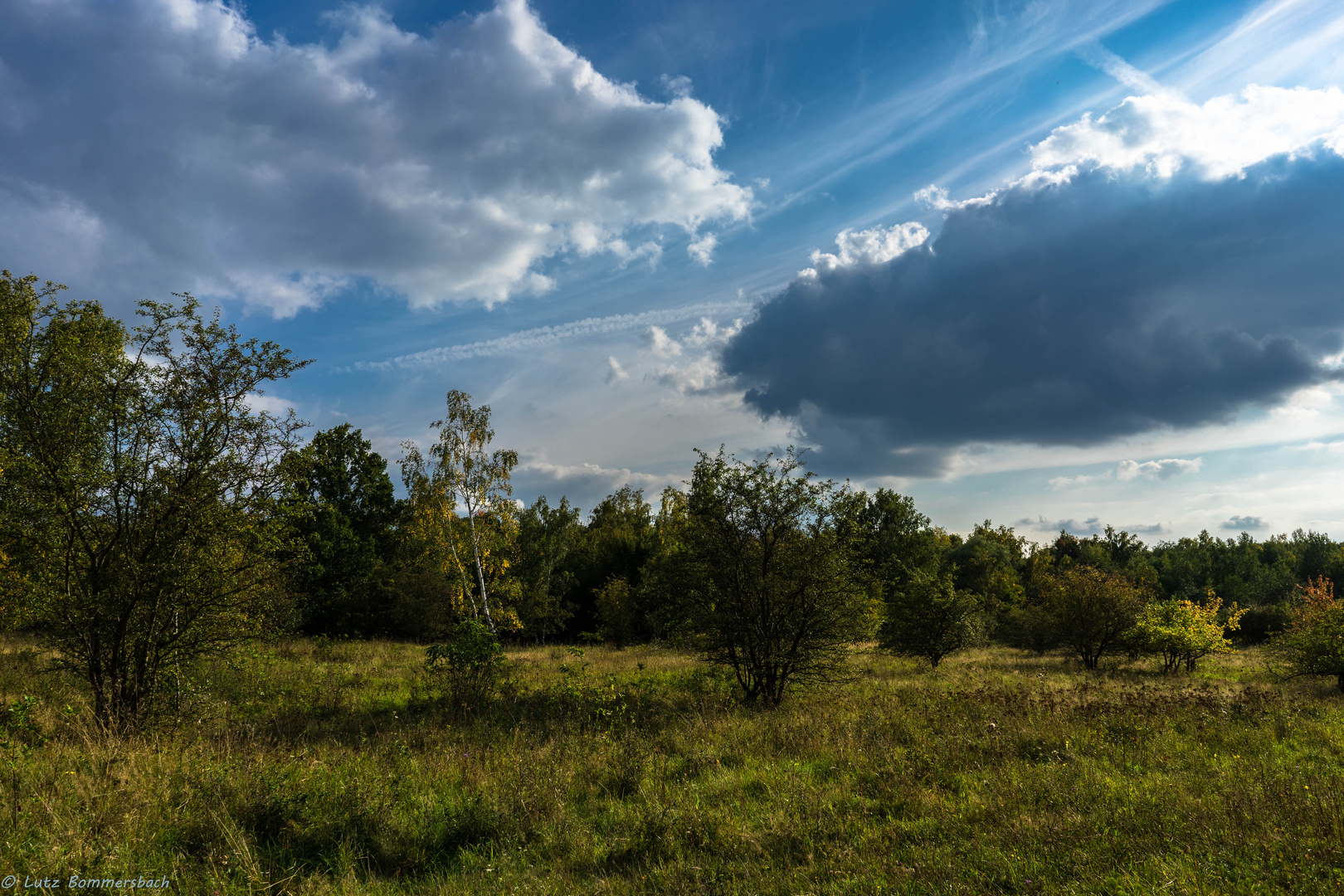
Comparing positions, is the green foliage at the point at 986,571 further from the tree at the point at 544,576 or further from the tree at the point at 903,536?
the tree at the point at 544,576

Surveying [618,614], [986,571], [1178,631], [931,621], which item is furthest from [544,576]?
[986,571]

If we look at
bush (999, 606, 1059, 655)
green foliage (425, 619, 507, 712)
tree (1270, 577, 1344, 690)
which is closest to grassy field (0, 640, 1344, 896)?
green foliage (425, 619, 507, 712)

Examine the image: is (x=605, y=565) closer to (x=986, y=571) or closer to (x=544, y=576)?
(x=544, y=576)

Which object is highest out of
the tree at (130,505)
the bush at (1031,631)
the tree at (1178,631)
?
the tree at (130,505)

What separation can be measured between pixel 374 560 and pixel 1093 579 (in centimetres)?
3953

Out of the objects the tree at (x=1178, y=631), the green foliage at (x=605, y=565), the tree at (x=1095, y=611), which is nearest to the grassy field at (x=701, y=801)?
the tree at (x=1178, y=631)

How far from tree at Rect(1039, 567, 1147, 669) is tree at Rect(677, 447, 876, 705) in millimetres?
14577

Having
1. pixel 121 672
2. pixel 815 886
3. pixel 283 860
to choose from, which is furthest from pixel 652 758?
pixel 121 672

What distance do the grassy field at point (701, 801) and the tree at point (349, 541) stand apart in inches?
1010

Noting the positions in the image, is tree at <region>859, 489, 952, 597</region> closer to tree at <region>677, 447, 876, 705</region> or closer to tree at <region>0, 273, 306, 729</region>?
tree at <region>677, 447, 876, 705</region>

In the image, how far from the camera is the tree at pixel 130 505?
8.66 meters

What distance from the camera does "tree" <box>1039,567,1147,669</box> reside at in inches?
861

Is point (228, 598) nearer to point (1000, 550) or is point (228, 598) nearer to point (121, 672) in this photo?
point (121, 672)

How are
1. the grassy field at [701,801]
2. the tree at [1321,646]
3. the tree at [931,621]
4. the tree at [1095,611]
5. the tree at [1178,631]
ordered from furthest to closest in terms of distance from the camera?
the tree at [931,621]
the tree at [1095,611]
the tree at [1178,631]
the tree at [1321,646]
the grassy field at [701,801]
